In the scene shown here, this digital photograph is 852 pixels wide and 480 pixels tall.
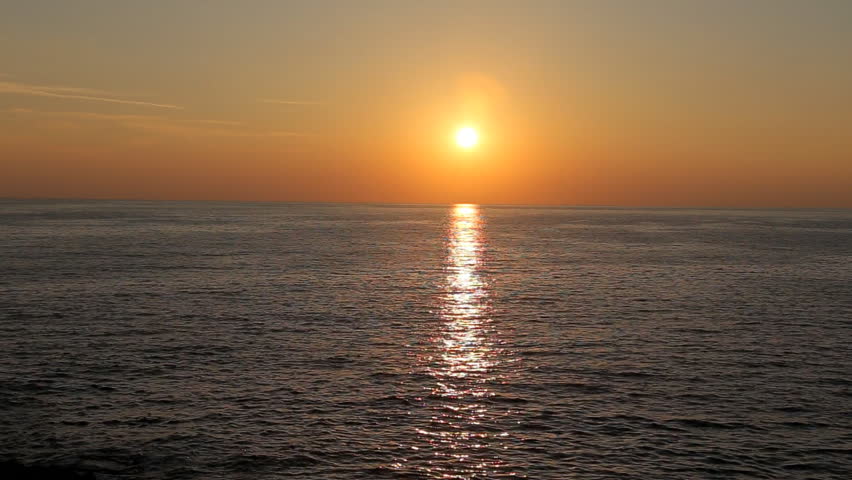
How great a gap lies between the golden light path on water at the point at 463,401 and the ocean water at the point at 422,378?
140 millimetres

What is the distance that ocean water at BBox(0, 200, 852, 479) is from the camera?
1061 inches

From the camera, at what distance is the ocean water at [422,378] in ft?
88.4

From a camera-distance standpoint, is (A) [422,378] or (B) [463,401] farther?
(A) [422,378]

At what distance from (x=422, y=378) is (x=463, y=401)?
467cm

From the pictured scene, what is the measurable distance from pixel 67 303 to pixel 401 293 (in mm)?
32543

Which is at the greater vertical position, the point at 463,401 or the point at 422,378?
the point at 422,378

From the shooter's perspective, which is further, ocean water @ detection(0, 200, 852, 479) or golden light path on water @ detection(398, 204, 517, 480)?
ocean water @ detection(0, 200, 852, 479)

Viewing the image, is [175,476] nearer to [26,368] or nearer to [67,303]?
[26,368]

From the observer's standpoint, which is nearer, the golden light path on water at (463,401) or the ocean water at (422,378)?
the golden light path on water at (463,401)

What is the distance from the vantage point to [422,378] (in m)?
38.6

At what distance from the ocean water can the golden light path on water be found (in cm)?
14

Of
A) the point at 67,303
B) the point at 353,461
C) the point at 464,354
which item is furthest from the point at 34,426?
the point at 67,303

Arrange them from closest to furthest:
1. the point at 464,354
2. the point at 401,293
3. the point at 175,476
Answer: the point at 175,476, the point at 464,354, the point at 401,293

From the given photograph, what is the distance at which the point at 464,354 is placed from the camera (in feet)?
148
